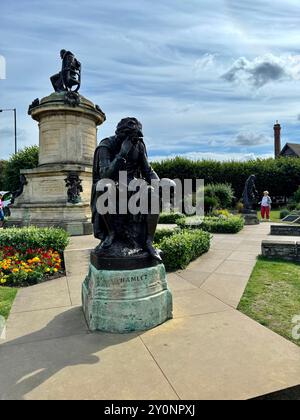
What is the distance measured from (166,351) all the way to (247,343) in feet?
2.86

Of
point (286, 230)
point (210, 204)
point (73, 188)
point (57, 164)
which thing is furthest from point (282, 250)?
point (210, 204)

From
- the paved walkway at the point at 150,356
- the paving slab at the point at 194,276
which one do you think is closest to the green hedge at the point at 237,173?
the paving slab at the point at 194,276

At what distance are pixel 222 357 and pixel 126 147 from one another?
2.58 meters

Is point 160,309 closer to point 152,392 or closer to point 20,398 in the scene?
point 152,392

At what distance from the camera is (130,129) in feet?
13.4

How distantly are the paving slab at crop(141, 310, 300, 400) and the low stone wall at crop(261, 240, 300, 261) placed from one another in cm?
464

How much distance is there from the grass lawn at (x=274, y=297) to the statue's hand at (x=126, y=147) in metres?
2.68

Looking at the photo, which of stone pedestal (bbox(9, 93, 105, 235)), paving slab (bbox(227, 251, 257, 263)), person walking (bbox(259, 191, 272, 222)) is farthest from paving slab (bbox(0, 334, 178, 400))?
person walking (bbox(259, 191, 272, 222))

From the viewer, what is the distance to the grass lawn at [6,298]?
15.1ft

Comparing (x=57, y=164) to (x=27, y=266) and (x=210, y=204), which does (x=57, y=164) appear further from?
(x=210, y=204)

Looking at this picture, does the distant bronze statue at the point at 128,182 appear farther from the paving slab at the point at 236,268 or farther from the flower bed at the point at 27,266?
the paving slab at the point at 236,268

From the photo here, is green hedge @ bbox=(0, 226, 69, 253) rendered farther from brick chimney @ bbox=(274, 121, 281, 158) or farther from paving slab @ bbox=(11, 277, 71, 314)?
brick chimney @ bbox=(274, 121, 281, 158)

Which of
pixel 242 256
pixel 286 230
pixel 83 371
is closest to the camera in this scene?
pixel 83 371

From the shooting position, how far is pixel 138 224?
4.27 meters
